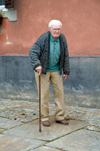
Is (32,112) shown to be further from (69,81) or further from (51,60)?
(51,60)

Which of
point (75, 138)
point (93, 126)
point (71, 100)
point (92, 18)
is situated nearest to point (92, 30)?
point (92, 18)

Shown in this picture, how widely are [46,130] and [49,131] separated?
0.25 ft

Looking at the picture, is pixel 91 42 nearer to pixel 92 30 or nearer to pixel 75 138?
pixel 92 30

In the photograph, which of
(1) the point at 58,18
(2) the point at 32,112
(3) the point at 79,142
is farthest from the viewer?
(1) the point at 58,18

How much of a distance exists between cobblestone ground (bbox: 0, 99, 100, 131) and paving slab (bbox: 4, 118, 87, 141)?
237mm

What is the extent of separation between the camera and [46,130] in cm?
496

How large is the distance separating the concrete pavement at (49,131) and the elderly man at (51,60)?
0.99ft

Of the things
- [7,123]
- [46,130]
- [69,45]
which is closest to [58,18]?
[69,45]

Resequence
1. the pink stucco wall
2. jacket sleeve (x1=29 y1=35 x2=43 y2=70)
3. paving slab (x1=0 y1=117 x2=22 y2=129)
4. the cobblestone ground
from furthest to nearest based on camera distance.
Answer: the pink stucco wall < the cobblestone ground < paving slab (x1=0 y1=117 x2=22 y2=129) < jacket sleeve (x1=29 y1=35 x2=43 y2=70)

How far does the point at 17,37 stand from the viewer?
7719 mm

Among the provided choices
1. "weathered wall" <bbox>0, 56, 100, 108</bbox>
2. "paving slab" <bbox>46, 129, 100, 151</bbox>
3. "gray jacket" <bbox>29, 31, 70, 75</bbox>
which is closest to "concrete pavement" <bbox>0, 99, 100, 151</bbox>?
"paving slab" <bbox>46, 129, 100, 151</bbox>

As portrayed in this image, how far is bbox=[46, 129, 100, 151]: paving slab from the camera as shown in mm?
4111

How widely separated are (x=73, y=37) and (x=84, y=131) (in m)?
2.62

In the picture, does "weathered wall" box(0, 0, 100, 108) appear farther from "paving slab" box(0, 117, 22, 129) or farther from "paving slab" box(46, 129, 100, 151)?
"paving slab" box(46, 129, 100, 151)
